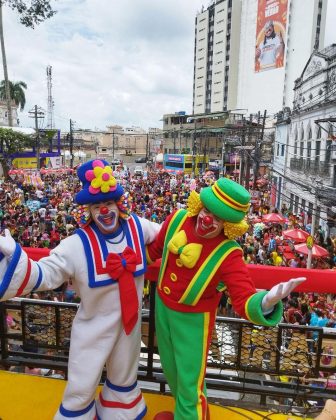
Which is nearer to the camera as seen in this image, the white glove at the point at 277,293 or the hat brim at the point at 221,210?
the white glove at the point at 277,293

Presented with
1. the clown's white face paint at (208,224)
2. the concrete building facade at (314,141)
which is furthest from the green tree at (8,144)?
the clown's white face paint at (208,224)

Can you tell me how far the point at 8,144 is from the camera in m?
31.6

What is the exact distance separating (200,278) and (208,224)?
30 cm

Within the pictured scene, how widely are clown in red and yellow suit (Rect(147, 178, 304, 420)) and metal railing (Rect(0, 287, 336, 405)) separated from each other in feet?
1.75

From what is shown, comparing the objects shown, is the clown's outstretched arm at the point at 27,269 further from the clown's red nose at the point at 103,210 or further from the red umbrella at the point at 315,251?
the red umbrella at the point at 315,251

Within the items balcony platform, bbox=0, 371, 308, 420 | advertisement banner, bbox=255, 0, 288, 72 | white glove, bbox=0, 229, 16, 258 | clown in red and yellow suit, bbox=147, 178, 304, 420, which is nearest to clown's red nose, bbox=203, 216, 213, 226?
clown in red and yellow suit, bbox=147, 178, 304, 420

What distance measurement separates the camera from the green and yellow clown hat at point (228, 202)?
6.98 ft

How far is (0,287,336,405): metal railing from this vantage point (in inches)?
107

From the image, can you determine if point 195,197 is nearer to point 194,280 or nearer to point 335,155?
point 194,280

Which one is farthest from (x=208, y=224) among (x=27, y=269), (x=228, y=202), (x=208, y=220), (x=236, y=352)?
(x=236, y=352)

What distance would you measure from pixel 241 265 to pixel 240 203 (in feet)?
1.14

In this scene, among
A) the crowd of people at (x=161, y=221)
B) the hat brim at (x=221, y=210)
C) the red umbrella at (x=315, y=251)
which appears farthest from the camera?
the red umbrella at (x=315, y=251)

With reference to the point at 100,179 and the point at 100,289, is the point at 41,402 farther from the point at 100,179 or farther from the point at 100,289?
the point at 100,179

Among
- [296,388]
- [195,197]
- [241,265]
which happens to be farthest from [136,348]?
[296,388]
